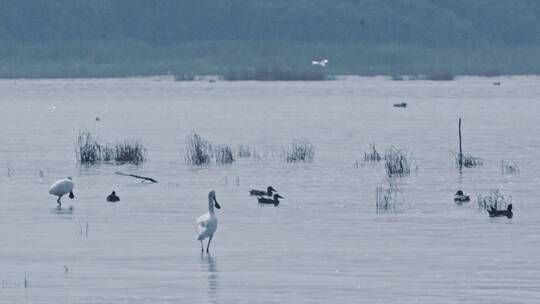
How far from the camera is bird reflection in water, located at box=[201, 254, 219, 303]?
2044 cm

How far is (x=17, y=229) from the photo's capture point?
90.7 ft

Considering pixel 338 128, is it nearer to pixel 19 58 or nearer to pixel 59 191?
pixel 59 191

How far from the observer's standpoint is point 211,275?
72.4 ft

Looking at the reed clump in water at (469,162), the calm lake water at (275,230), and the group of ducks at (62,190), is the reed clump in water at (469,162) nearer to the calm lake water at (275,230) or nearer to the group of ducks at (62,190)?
the calm lake water at (275,230)

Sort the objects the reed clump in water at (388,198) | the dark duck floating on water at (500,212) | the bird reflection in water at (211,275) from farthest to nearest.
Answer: the reed clump in water at (388,198)
the dark duck floating on water at (500,212)
the bird reflection in water at (211,275)

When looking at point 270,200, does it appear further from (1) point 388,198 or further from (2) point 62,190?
(2) point 62,190

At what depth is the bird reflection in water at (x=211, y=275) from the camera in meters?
20.4

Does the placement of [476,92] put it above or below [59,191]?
above

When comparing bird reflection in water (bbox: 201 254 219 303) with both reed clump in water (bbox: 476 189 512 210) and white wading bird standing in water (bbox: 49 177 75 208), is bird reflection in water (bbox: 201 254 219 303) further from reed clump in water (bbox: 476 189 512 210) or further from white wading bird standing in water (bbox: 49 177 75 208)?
white wading bird standing in water (bbox: 49 177 75 208)

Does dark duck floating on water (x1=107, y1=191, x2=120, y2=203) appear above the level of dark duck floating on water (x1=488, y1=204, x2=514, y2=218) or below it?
above

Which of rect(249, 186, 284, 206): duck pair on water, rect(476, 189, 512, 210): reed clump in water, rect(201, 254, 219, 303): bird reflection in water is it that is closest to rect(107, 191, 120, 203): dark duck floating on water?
rect(249, 186, 284, 206): duck pair on water

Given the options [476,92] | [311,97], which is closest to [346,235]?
[311,97]

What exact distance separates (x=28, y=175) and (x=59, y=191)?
847cm

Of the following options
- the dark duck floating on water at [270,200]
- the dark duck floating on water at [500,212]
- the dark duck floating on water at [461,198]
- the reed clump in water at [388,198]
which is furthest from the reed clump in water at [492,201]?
the dark duck floating on water at [270,200]
